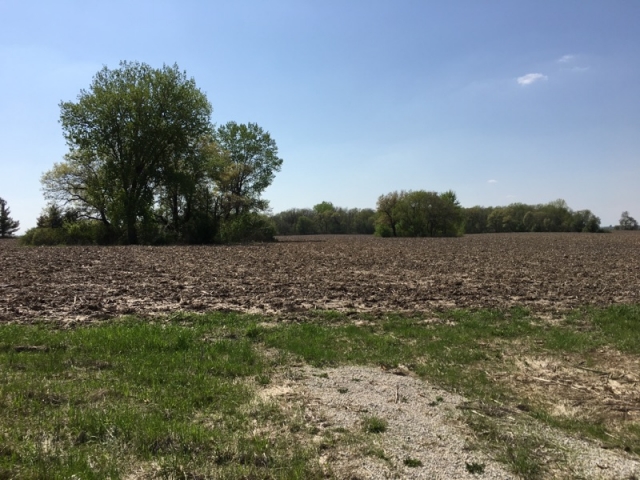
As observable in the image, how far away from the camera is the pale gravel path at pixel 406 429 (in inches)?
180

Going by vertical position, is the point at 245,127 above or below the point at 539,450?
above

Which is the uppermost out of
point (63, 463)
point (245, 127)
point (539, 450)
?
point (245, 127)

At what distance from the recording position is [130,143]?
43.7m

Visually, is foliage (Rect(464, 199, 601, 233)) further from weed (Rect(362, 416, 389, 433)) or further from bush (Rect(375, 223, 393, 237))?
weed (Rect(362, 416, 389, 433))

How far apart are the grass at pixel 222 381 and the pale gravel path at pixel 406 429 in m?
Answer: 0.24

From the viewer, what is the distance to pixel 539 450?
5.06 metres

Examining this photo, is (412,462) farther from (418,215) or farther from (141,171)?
(418,215)

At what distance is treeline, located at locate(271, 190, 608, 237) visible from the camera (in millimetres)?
91250

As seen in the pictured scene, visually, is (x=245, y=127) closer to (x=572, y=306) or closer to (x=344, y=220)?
(x=572, y=306)

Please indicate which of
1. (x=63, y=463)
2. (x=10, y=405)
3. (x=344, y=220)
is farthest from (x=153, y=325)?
(x=344, y=220)

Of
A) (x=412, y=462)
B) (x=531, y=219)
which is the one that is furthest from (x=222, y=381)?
(x=531, y=219)

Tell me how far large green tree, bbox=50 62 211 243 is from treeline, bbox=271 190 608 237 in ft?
150

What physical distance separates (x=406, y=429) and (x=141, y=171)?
4615 cm

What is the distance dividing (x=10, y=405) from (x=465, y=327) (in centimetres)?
960
